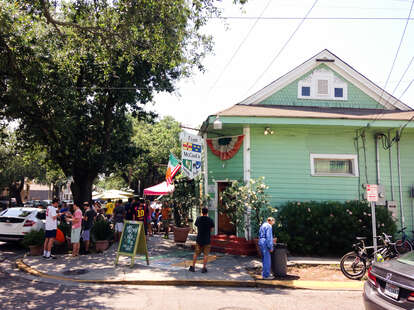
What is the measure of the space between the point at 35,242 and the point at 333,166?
1110 centimetres

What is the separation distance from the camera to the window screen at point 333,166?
13281 millimetres

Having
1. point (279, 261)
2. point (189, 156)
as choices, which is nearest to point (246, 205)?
point (189, 156)

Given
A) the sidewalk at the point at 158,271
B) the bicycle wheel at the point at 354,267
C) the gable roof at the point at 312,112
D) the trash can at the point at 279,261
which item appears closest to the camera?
the sidewalk at the point at 158,271

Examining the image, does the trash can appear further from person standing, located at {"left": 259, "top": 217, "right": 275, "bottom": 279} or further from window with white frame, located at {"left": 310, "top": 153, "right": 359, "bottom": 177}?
window with white frame, located at {"left": 310, "top": 153, "right": 359, "bottom": 177}

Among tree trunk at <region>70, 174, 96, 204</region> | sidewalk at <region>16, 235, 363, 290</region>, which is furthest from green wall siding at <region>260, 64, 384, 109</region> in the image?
tree trunk at <region>70, 174, 96, 204</region>

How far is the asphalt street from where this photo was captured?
256 inches

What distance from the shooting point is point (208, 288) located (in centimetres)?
812

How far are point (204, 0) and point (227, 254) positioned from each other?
842 centimetres

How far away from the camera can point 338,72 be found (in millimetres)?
15000

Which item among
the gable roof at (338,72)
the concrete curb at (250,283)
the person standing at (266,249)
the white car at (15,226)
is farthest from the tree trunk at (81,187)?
the person standing at (266,249)

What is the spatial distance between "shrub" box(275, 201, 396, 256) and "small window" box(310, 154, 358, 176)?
144 cm

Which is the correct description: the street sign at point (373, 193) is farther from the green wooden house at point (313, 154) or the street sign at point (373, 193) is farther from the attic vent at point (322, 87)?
the attic vent at point (322, 87)

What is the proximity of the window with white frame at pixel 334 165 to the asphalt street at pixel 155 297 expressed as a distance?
587 centimetres

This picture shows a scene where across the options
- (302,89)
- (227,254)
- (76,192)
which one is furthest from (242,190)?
(76,192)
